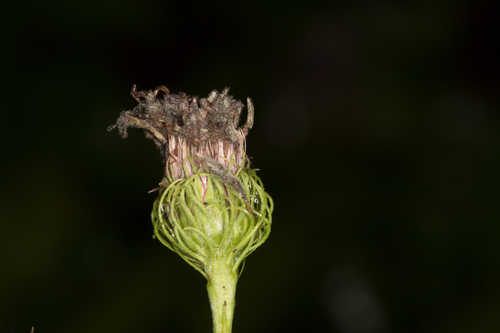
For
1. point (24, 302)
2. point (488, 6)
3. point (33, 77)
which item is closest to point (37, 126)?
point (33, 77)

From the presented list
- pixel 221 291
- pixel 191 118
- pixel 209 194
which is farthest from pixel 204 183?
pixel 221 291

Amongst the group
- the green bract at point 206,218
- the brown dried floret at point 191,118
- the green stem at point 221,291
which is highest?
the brown dried floret at point 191,118

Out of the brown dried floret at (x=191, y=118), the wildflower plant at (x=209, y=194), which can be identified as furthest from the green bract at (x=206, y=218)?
the brown dried floret at (x=191, y=118)

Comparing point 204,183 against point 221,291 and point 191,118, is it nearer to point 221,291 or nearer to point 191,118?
point 191,118

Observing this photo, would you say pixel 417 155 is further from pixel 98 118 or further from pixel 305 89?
pixel 98 118

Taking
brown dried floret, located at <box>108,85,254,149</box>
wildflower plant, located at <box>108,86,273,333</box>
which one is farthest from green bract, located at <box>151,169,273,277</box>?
brown dried floret, located at <box>108,85,254,149</box>

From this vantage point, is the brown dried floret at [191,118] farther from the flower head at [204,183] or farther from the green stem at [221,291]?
the green stem at [221,291]

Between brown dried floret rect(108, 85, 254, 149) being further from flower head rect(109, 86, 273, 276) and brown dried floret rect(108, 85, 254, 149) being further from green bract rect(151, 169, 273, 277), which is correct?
green bract rect(151, 169, 273, 277)
